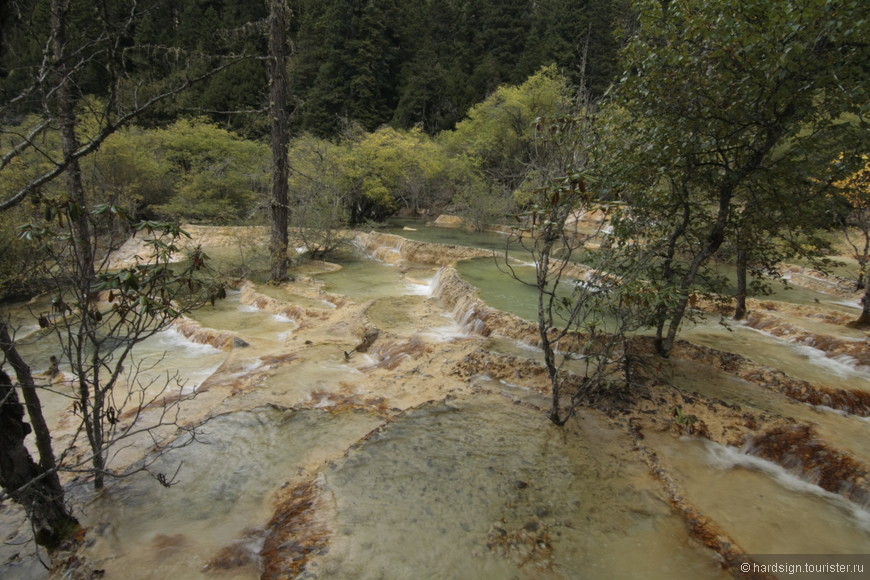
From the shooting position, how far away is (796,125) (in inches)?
197

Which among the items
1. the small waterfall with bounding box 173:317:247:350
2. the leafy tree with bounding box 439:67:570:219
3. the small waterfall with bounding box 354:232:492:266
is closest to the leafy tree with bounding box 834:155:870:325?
the small waterfall with bounding box 173:317:247:350

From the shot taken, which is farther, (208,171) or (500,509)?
(208,171)

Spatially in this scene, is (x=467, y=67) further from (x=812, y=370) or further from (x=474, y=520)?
(x=474, y=520)

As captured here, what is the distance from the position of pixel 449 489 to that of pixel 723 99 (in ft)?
17.7

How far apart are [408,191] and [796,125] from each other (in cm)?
2912

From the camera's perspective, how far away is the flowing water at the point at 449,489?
11.5ft

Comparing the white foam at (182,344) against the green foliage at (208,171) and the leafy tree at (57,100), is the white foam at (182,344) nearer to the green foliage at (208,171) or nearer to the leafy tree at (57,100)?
the leafy tree at (57,100)

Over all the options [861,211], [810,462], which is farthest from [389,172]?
[810,462]

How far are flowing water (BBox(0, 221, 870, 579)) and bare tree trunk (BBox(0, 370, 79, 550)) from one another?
253mm

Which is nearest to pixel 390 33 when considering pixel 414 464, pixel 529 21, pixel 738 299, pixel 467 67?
pixel 467 67

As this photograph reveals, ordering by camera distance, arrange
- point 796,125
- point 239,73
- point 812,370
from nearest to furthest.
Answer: point 796,125 → point 812,370 → point 239,73

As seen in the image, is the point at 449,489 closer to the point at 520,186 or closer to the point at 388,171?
the point at 520,186

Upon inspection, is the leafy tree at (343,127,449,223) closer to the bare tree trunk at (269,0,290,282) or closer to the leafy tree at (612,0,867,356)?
the bare tree trunk at (269,0,290,282)

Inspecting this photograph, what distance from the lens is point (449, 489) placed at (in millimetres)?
4289
